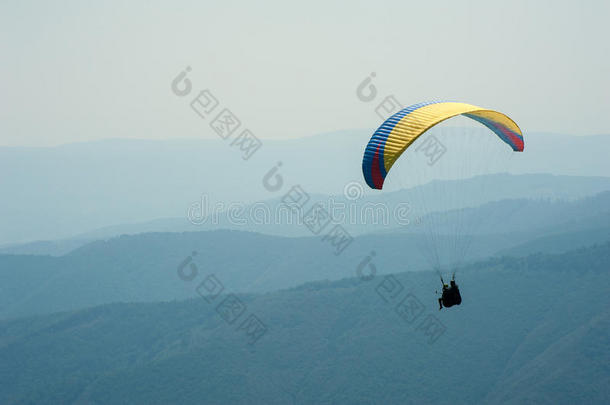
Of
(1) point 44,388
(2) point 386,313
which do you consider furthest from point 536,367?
(1) point 44,388

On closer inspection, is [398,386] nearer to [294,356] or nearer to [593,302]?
[294,356]

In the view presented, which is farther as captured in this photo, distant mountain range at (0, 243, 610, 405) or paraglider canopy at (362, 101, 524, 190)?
distant mountain range at (0, 243, 610, 405)

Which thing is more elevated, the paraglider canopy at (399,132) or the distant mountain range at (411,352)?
the paraglider canopy at (399,132)

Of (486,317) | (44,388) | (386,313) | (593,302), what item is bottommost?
(593,302)

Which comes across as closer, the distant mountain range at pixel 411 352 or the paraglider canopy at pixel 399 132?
the paraglider canopy at pixel 399 132

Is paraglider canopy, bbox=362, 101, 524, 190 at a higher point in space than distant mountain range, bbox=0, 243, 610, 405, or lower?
higher

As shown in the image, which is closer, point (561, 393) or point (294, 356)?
point (561, 393)

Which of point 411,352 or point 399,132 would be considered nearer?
point 399,132

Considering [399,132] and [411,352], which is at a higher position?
[399,132]
